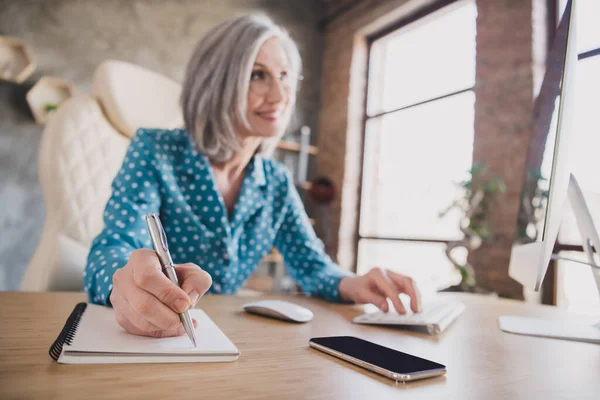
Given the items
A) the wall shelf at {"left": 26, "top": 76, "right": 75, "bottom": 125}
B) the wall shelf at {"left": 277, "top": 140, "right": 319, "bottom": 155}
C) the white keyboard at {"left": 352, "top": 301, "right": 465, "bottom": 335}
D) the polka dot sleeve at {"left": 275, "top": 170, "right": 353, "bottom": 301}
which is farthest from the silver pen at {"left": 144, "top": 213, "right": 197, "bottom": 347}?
the wall shelf at {"left": 277, "top": 140, "right": 319, "bottom": 155}

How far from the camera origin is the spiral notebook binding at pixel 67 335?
0.39 meters

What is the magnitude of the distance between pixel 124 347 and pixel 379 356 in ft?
0.85

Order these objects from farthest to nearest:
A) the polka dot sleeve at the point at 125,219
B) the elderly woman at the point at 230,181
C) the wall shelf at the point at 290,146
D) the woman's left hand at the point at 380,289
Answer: the wall shelf at the point at 290,146, the elderly woman at the point at 230,181, the woman's left hand at the point at 380,289, the polka dot sleeve at the point at 125,219

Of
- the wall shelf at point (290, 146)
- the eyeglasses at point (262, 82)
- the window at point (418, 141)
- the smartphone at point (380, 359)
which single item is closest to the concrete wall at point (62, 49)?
the wall shelf at point (290, 146)

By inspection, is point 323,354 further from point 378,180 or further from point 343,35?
point 343,35

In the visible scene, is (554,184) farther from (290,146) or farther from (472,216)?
(290,146)

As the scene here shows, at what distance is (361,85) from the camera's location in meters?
3.87

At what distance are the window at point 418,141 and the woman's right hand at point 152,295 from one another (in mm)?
2264

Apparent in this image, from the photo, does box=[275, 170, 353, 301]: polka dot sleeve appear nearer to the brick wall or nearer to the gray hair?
the gray hair

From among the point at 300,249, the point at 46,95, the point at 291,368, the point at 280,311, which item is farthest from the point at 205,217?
Answer: the point at 46,95

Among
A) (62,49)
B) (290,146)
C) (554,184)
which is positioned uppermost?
(62,49)

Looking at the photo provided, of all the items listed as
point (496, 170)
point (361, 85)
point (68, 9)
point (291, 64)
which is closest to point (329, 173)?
point (361, 85)

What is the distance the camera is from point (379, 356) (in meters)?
0.45

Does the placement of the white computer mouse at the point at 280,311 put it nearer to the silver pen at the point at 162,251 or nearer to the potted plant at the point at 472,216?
the silver pen at the point at 162,251
